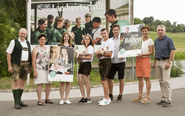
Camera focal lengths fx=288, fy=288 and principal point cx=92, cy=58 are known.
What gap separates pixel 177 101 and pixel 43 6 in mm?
6715

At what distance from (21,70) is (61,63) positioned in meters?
1.01

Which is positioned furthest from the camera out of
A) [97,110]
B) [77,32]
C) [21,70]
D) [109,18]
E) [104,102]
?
[109,18]

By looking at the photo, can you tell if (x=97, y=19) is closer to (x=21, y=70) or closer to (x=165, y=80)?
(x=165, y=80)

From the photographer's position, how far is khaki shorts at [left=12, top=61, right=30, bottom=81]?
21.9 feet

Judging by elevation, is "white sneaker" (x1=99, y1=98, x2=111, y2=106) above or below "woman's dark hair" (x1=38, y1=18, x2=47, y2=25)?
below

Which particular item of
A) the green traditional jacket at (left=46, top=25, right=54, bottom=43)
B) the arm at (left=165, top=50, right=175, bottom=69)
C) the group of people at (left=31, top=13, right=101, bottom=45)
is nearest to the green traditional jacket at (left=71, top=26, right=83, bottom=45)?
the group of people at (left=31, top=13, right=101, bottom=45)

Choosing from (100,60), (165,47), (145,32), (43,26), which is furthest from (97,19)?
(165,47)

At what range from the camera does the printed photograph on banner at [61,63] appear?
7.11m

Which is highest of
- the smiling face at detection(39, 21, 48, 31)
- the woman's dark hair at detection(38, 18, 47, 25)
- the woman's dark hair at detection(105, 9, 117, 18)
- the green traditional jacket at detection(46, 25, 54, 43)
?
the woman's dark hair at detection(105, 9, 117, 18)

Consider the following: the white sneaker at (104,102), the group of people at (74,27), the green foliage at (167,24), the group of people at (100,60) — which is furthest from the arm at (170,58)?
the green foliage at (167,24)

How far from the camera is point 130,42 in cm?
746

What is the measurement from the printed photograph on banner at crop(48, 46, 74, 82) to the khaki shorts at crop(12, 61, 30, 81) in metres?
0.58

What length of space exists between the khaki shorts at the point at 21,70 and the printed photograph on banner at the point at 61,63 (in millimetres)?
583

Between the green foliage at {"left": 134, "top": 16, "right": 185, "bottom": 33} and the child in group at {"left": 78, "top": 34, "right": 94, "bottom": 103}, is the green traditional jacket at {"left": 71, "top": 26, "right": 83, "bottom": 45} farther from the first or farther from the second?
the green foliage at {"left": 134, "top": 16, "right": 185, "bottom": 33}
